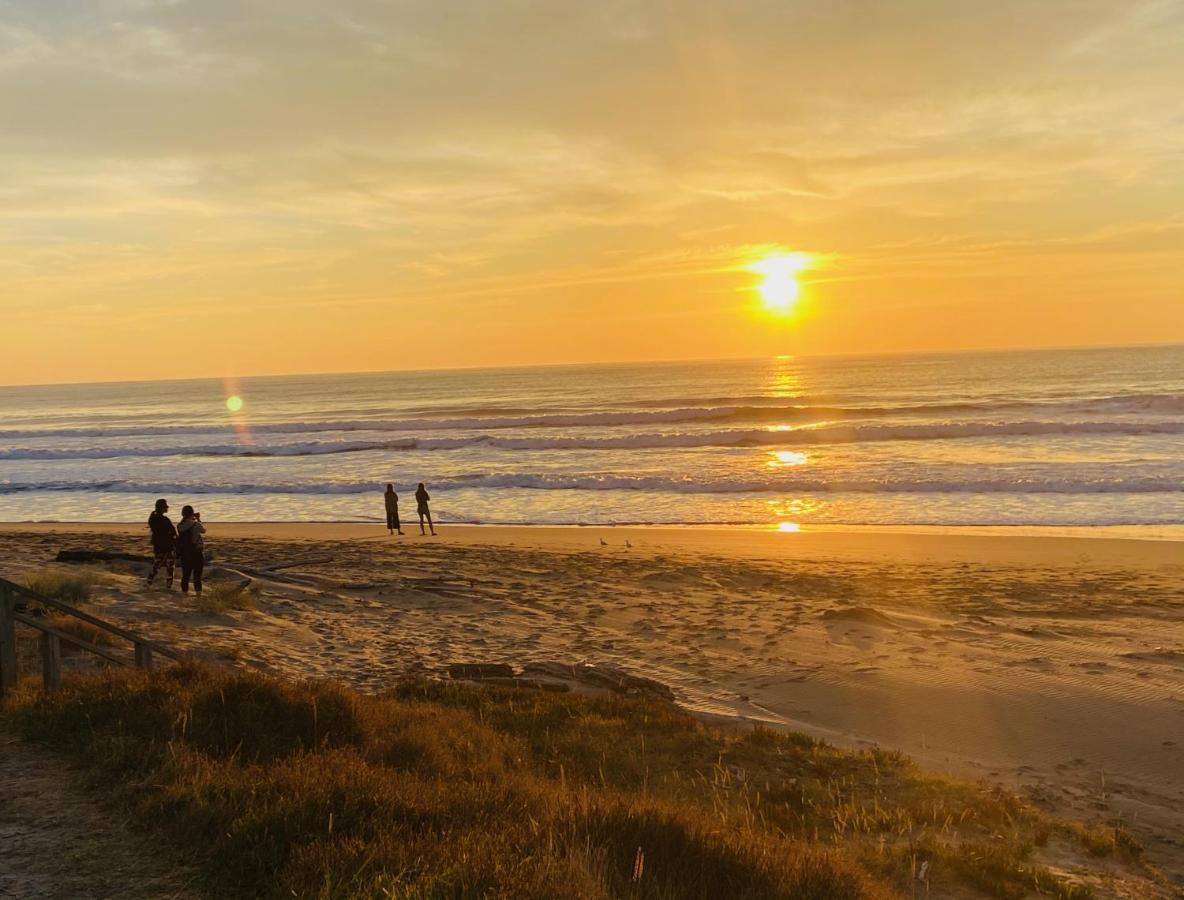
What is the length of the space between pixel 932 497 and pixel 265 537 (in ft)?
68.5

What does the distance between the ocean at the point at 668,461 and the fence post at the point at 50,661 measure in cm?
2002

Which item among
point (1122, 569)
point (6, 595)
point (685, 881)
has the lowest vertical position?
point (1122, 569)

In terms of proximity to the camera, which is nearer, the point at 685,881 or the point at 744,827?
the point at 685,881

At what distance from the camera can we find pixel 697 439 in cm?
5353

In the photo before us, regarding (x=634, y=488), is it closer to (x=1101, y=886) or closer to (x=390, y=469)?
(x=390, y=469)

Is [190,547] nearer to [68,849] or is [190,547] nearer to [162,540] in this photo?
[162,540]

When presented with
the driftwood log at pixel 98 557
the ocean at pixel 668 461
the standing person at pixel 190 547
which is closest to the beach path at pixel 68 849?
the standing person at pixel 190 547

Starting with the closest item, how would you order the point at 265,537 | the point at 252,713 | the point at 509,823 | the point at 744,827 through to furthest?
the point at 509,823 < the point at 744,827 < the point at 252,713 < the point at 265,537

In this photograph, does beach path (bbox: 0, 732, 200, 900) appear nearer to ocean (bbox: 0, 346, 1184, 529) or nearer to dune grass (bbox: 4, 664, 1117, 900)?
dune grass (bbox: 4, 664, 1117, 900)

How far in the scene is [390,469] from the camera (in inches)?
1713

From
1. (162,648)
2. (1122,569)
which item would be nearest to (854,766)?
(162,648)

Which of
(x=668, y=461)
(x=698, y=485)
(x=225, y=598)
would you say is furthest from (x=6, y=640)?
(x=668, y=461)

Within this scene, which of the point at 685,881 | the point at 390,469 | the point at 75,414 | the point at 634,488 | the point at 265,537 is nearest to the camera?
the point at 685,881

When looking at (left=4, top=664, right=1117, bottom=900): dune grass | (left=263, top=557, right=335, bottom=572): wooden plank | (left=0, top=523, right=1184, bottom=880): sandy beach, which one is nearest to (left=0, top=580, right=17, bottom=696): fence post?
(left=4, top=664, right=1117, bottom=900): dune grass
